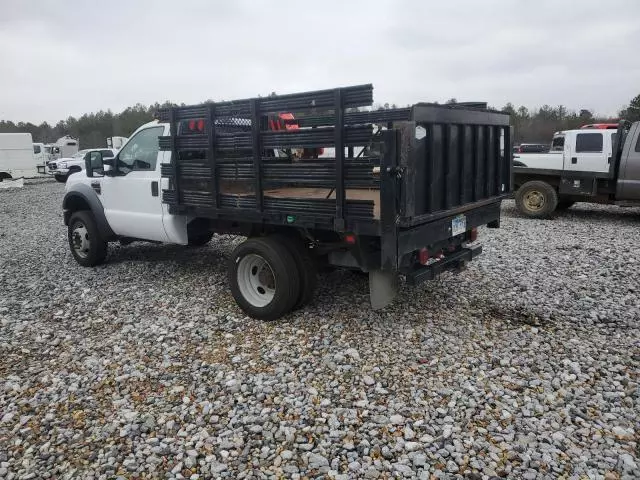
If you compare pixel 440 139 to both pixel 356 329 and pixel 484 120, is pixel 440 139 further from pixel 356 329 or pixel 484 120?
pixel 356 329

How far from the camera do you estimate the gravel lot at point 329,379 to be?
3020 mm

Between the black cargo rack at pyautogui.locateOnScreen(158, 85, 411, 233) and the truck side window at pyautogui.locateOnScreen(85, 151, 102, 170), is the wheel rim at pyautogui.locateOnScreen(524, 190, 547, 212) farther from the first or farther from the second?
the truck side window at pyautogui.locateOnScreen(85, 151, 102, 170)

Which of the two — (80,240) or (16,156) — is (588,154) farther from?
(16,156)

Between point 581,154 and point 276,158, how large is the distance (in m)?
9.04

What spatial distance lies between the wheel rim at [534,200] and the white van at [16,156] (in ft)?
82.0

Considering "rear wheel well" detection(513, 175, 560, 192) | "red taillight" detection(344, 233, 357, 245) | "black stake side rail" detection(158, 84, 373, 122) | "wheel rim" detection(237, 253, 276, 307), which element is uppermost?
"black stake side rail" detection(158, 84, 373, 122)

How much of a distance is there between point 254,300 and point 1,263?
16.9ft

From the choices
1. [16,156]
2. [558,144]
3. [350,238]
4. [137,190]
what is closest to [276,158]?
[350,238]

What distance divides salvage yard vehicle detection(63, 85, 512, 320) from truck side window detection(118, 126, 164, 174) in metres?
0.04

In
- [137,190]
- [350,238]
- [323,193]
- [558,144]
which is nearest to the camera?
[350,238]

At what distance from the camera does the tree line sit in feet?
A: 94.5

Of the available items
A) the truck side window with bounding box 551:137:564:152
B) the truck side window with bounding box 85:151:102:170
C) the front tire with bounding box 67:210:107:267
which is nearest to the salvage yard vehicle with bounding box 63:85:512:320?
the truck side window with bounding box 85:151:102:170

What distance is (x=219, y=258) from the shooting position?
25.2 ft

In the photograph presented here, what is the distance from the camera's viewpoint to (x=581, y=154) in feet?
37.0
